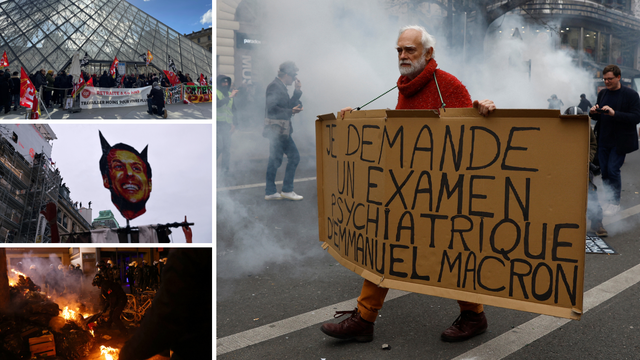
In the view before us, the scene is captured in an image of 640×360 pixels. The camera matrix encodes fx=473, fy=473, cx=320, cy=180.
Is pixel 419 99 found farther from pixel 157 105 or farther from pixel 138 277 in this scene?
pixel 138 277

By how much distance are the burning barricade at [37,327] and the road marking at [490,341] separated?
116cm

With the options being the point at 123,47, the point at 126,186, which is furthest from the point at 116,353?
the point at 123,47

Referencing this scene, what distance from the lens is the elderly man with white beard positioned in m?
2.35

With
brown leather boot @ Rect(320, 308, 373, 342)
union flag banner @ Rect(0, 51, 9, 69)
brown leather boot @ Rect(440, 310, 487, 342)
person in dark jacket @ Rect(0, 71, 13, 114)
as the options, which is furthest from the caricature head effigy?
union flag banner @ Rect(0, 51, 9, 69)

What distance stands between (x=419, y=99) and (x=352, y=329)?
1.25m

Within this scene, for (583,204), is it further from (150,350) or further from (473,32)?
(473,32)

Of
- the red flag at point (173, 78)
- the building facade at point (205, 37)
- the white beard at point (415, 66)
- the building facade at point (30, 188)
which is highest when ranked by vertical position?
the red flag at point (173, 78)

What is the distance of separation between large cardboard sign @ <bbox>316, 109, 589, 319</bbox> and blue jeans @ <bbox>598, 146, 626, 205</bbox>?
3.45 metres

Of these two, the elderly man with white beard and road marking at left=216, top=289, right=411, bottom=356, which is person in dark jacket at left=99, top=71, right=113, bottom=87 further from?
the elderly man with white beard

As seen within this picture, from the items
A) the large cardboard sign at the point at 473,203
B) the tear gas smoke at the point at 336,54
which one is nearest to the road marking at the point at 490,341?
the large cardboard sign at the point at 473,203

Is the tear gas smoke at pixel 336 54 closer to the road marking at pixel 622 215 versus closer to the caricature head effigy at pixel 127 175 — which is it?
the road marking at pixel 622 215

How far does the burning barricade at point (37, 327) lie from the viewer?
50.6 inches

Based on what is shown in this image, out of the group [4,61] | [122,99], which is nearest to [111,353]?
[122,99]

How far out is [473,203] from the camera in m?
1.94
